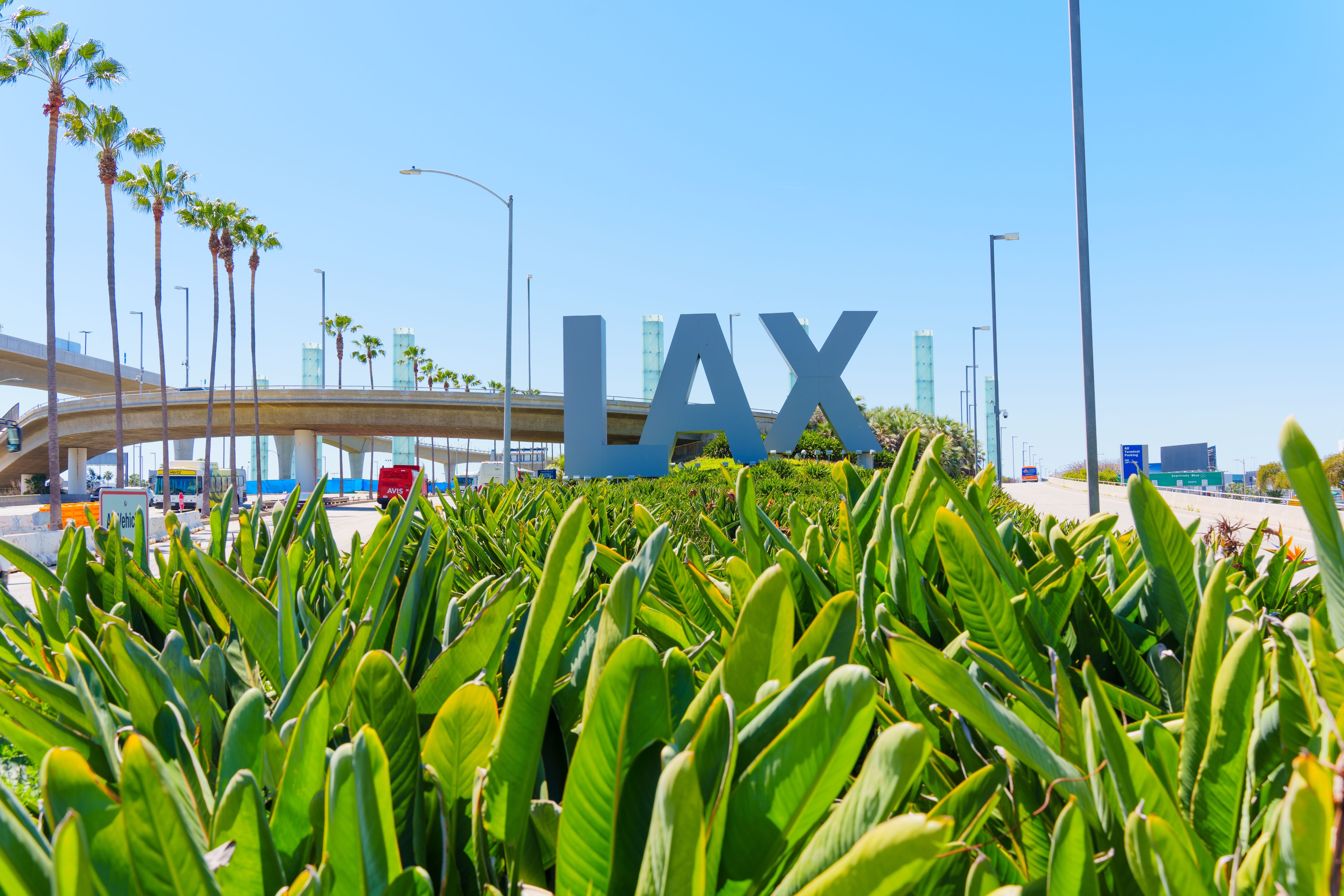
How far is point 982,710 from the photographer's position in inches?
26.4

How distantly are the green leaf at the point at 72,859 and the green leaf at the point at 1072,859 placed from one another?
22.1 inches

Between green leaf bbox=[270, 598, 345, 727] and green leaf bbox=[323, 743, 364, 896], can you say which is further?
green leaf bbox=[270, 598, 345, 727]

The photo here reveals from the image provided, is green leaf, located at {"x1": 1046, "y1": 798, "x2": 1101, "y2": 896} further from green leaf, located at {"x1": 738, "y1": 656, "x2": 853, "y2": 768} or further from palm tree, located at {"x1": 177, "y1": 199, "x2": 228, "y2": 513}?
palm tree, located at {"x1": 177, "y1": 199, "x2": 228, "y2": 513}

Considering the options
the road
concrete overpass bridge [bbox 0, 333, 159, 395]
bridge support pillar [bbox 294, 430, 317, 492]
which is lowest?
the road

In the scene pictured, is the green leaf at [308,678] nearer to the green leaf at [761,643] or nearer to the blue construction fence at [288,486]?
the green leaf at [761,643]

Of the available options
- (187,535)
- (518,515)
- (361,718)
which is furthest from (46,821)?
(518,515)

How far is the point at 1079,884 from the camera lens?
554 millimetres

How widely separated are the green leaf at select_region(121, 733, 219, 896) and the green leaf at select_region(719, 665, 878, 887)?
35cm

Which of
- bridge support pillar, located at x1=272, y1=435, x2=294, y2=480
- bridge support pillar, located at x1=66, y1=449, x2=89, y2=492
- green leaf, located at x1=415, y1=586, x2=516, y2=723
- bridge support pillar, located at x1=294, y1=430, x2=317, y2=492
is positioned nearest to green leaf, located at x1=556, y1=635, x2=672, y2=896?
green leaf, located at x1=415, y1=586, x2=516, y2=723

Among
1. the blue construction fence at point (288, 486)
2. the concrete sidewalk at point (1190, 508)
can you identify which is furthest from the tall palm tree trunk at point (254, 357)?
the concrete sidewalk at point (1190, 508)

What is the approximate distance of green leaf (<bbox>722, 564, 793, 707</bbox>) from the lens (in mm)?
712

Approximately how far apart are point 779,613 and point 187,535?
5.54 ft

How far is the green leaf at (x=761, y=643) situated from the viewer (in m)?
0.71

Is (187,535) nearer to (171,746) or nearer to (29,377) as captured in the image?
(171,746)
